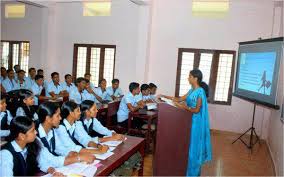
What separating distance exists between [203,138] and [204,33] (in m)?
3.54

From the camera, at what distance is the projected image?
→ 143 inches

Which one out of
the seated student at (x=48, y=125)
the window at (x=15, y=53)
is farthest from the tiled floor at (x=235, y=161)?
the window at (x=15, y=53)

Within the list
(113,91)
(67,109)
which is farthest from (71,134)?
(113,91)

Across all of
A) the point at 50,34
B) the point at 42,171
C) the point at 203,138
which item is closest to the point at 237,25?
the point at 203,138

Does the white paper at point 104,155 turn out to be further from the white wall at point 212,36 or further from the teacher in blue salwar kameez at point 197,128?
the white wall at point 212,36

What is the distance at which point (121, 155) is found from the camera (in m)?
2.15

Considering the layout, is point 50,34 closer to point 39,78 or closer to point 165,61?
point 39,78

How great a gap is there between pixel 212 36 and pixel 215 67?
2.19ft

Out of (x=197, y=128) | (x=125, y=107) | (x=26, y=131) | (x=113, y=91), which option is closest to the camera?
(x=26, y=131)

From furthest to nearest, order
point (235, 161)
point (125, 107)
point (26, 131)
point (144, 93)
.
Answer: point (144, 93), point (125, 107), point (235, 161), point (26, 131)

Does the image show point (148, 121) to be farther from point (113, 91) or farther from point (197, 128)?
point (113, 91)

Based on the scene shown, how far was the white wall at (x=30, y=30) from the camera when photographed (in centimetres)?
750

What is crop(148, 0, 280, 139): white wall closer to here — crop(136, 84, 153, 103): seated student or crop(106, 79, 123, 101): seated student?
crop(106, 79, 123, 101): seated student

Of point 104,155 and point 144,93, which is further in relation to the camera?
point 144,93
